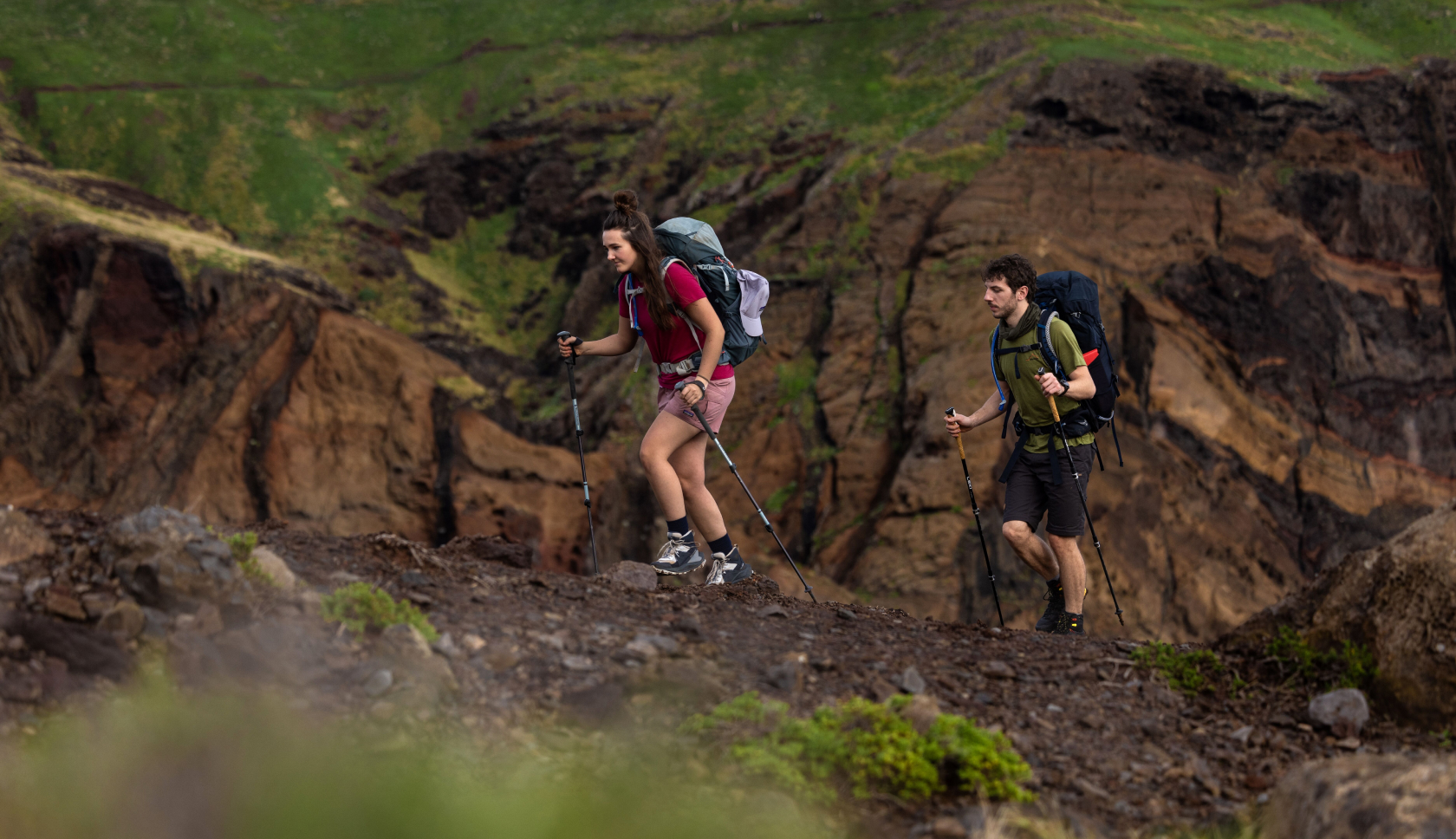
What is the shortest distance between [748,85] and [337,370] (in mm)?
18139

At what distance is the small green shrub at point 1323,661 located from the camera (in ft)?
16.2

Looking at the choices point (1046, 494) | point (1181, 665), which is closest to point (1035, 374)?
point (1046, 494)

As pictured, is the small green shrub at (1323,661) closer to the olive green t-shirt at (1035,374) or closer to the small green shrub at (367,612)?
the olive green t-shirt at (1035,374)

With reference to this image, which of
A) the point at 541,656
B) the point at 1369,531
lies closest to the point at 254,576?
the point at 541,656

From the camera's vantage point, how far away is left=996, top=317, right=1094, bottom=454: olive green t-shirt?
727cm

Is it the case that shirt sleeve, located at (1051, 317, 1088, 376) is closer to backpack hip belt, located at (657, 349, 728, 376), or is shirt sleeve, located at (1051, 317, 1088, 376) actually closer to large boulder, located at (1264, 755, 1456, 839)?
backpack hip belt, located at (657, 349, 728, 376)

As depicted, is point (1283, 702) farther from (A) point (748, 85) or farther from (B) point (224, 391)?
(A) point (748, 85)

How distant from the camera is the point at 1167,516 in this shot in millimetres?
20938

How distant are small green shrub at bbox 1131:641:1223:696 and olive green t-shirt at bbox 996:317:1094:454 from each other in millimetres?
2208

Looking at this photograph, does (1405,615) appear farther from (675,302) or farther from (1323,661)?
(675,302)

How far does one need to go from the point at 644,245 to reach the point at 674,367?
2.91ft

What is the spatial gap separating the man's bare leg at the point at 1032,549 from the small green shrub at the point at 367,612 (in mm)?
4373

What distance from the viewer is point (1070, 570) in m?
7.52

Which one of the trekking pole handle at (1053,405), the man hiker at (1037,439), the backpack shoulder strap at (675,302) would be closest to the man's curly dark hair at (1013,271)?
the man hiker at (1037,439)
